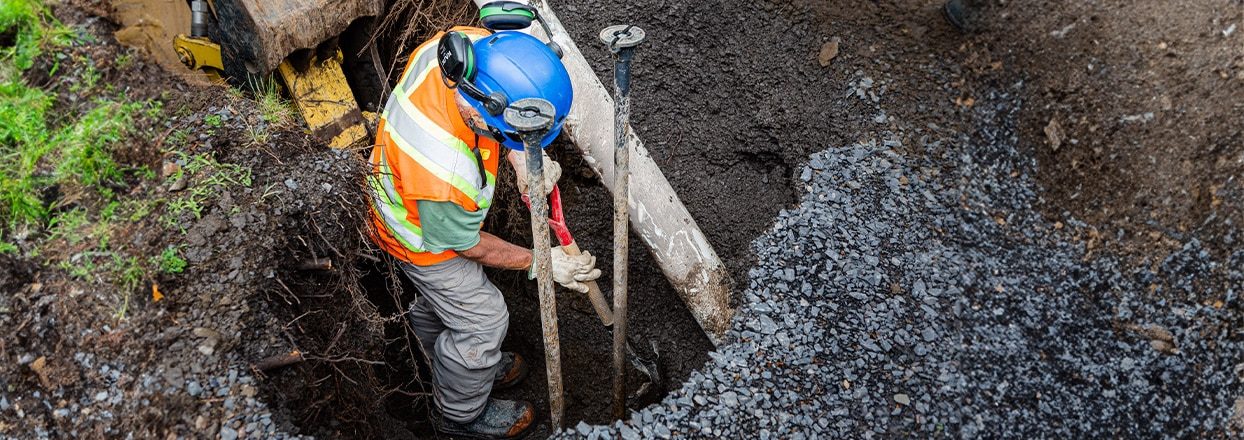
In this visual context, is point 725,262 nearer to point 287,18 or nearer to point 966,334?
point 966,334

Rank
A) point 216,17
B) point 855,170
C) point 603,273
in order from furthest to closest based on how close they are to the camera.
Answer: point 603,273, point 855,170, point 216,17

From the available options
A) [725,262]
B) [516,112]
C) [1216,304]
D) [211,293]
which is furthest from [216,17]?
[1216,304]

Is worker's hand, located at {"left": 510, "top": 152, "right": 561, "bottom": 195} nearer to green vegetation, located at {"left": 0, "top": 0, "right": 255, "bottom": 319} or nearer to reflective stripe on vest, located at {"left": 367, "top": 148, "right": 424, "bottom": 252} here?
reflective stripe on vest, located at {"left": 367, "top": 148, "right": 424, "bottom": 252}

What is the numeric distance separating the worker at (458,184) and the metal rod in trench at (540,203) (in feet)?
0.57

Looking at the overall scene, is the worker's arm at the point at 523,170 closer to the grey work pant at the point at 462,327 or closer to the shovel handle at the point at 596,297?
the shovel handle at the point at 596,297

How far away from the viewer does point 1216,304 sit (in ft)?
9.85

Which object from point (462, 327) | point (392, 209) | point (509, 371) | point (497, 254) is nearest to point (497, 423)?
point (509, 371)

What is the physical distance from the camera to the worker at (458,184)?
8.13ft

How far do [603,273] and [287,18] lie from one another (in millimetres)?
1826

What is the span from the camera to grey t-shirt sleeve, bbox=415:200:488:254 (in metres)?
2.72

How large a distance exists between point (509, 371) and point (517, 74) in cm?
201

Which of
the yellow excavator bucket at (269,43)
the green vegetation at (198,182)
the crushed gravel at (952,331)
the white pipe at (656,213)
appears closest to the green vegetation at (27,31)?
the yellow excavator bucket at (269,43)

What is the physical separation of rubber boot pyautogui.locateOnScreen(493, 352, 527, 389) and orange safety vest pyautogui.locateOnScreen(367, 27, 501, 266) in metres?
1.32

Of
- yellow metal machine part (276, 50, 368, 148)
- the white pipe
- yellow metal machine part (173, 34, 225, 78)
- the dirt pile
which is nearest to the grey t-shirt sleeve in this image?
the dirt pile
